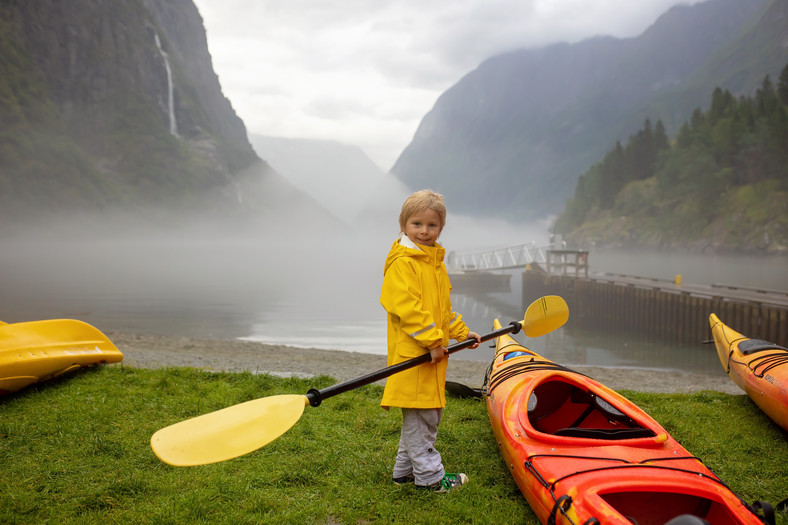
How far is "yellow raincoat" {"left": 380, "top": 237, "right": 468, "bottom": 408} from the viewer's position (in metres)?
3.46

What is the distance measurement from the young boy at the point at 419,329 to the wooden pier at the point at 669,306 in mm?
16509

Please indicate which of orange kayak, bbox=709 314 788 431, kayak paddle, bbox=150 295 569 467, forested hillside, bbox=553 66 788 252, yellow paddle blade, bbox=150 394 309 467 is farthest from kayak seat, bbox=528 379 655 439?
forested hillside, bbox=553 66 788 252

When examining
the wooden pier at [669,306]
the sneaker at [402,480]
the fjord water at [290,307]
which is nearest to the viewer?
the sneaker at [402,480]

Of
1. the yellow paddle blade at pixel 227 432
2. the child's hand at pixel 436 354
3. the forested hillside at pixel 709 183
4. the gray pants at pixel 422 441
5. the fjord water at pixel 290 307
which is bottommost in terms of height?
the fjord water at pixel 290 307

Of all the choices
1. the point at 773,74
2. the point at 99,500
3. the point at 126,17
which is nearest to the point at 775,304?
the point at 99,500

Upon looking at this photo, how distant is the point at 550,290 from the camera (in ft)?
101

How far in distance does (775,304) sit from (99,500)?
63.5ft

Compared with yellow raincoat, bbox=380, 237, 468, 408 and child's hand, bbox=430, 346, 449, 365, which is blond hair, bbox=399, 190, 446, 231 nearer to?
yellow raincoat, bbox=380, 237, 468, 408

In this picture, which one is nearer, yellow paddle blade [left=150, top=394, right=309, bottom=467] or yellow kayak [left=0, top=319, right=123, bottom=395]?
yellow paddle blade [left=150, top=394, right=309, bottom=467]

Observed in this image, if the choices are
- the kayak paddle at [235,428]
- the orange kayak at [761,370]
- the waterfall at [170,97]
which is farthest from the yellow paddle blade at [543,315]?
the waterfall at [170,97]

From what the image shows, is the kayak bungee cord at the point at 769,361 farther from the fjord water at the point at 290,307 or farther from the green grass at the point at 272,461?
the fjord water at the point at 290,307

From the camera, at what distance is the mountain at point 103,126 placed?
122 m

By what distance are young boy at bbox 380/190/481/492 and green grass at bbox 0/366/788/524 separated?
0.23 meters

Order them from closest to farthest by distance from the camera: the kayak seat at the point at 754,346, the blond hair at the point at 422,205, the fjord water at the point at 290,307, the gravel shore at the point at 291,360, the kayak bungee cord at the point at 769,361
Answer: the blond hair at the point at 422,205 → the kayak bungee cord at the point at 769,361 → the kayak seat at the point at 754,346 → the gravel shore at the point at 291,360 → the fjord water at the point at 290,307
